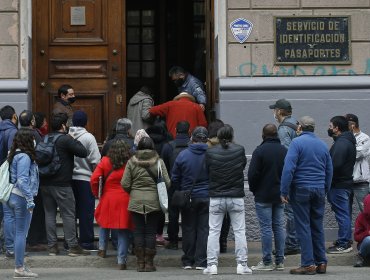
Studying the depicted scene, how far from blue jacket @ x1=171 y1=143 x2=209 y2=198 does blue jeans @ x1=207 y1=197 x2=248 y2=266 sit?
1.45 ft

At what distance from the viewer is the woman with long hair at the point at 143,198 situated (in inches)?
583

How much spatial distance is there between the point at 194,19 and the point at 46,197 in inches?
257

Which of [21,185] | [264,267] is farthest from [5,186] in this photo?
[264,267]

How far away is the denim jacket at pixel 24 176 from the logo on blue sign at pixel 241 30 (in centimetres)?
A: 423

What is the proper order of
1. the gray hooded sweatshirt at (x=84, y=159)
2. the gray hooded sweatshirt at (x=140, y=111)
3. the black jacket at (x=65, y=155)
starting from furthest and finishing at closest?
the gray hooded sweatshirt at (x=140, y=111) → the gray hooded sweatshirt at (x=84, y=159) → the black jacket at (x=65, y=155)

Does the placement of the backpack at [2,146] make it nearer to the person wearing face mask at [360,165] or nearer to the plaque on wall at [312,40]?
the plaque on wall at [312,40]

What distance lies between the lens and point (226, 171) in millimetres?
14523

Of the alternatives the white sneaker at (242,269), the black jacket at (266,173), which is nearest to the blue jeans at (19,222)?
the white sneaker at (242,269)

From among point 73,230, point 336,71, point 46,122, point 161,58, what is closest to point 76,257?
point 73,230

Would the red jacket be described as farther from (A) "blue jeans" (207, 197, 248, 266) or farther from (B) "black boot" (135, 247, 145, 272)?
(B) "black boot" (135, 247, 145, 272)

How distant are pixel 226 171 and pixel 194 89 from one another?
3329 millimetres

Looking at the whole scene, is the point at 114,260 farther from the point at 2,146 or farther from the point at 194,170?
Answer: the point at 2,146

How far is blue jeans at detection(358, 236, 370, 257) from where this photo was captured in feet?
49.6

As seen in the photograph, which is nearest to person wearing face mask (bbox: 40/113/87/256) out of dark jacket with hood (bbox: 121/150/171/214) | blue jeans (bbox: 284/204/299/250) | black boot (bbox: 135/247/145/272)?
dark jacket with hood (bbox: 121/150/171/214)
